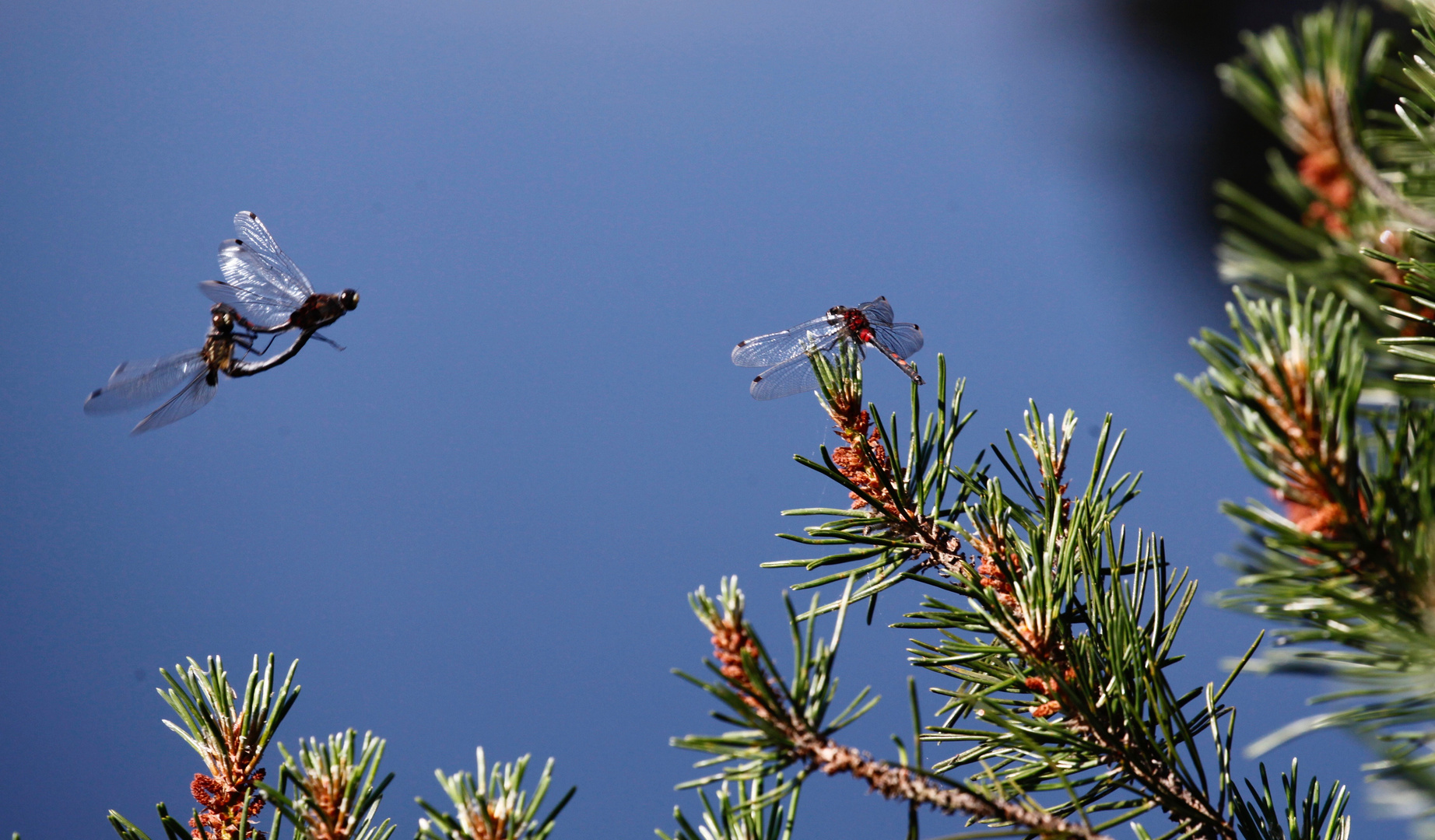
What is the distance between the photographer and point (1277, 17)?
1.16 m

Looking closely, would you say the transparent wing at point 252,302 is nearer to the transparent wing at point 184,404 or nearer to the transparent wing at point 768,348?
the transparent wing at point 184,404

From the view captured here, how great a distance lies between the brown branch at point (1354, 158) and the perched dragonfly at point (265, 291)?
0.49 meters

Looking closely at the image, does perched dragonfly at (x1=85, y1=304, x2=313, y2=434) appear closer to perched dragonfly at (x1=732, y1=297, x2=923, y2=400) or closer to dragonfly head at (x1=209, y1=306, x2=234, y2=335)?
dragonfly head at (x1=209, y1=306, x2=234, y2=335)

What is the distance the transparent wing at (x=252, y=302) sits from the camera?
1.91 ft

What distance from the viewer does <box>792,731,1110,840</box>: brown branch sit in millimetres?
342

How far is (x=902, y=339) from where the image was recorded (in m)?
1.10

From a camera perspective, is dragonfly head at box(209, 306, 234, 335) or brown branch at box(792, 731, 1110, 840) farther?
dragonfly head at box(209, 306, 234, 335)

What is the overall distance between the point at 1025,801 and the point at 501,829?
221mm

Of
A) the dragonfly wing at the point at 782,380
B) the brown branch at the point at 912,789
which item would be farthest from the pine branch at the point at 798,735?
the dragonfly wing at the point at 782,380

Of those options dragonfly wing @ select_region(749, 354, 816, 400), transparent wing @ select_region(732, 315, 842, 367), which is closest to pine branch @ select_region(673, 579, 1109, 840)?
dragonfly wing @ select_region(749, 354, 816, 400)

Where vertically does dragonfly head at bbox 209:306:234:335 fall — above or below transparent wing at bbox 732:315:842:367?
below

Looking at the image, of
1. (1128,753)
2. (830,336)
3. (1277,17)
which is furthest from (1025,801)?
(1277,17)

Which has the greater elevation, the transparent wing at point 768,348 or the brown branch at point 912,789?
the transparent wing at point 768,348

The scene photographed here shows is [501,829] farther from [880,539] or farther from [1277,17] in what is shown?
[1277,17]
